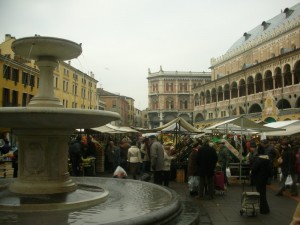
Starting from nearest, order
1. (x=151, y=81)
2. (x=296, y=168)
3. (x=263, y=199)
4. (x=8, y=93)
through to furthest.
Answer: (x=263, y=199), (x=296, y=168), (x=8, y=93), (x=151, y=81)

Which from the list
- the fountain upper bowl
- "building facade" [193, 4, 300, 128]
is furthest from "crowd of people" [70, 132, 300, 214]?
"building facade" [193, 4, 300, 128]

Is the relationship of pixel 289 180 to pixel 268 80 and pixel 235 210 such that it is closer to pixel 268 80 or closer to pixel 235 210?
pixel 235 210

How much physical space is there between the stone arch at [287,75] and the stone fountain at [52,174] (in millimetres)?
31970

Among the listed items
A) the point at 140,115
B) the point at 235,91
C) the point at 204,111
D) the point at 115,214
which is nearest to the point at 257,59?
the point at 235,91

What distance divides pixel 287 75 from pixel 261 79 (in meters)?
4.29

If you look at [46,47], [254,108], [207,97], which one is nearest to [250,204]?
[46,47]

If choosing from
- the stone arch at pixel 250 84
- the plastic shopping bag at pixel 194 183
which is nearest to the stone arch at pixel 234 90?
the stone arch at pixel 250 84

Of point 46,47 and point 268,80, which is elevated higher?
point 268,80

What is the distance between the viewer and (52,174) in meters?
6.36

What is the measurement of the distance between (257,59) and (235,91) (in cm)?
591

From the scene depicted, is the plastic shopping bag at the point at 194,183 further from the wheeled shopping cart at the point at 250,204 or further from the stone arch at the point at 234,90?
the stone arch at the point at 234,90

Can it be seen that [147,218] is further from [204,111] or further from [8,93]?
[204,111]

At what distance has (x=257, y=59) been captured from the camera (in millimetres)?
50031

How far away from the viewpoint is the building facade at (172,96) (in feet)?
303
